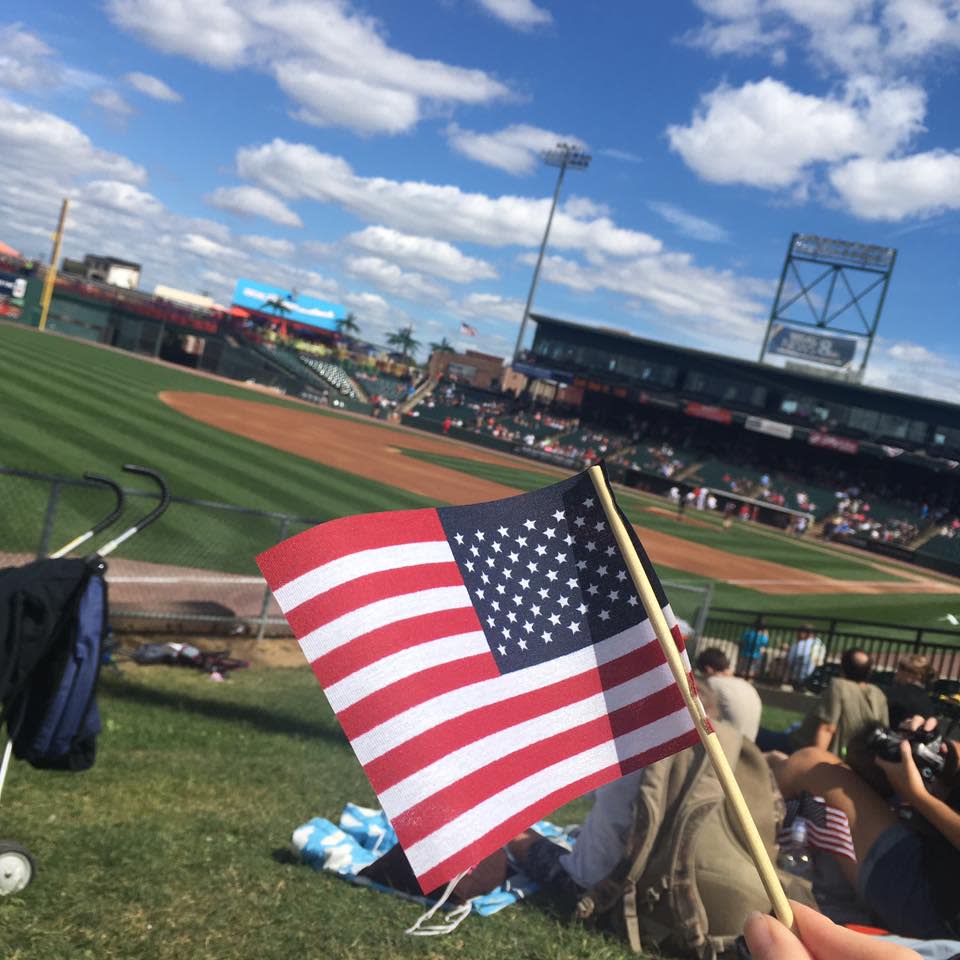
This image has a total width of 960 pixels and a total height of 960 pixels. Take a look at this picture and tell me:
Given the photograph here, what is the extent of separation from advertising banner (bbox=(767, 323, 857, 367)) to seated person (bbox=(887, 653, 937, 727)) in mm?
52668

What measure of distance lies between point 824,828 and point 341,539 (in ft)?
10.5

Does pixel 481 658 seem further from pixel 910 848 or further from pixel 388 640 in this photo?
pixel 910 848

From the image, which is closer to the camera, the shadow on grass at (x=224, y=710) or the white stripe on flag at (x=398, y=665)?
the white stripe on flag at (x=398, y=665)

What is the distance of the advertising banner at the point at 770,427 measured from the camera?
165 feet

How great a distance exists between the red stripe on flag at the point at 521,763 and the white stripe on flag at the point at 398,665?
0.35 meters

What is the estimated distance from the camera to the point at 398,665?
8.56 feet

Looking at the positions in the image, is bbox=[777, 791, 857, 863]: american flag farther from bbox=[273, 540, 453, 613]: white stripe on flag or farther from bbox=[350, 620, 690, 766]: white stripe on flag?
bbox=[273, 540, 453, 613]: white stripe on flag

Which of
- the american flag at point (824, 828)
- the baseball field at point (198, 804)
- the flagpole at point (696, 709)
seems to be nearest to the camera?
the flagpole at point (696, 709)

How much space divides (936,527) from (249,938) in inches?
1457

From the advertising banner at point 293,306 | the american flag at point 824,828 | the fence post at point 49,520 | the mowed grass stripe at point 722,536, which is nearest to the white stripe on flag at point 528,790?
the american flag at point 824,828

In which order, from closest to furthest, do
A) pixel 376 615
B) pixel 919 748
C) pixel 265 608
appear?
1. pixel 376 615
2. pixel 919 748
3. pixel 265 608

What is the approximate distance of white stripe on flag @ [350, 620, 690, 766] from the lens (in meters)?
2.53

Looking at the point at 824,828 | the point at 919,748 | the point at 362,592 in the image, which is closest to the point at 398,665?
the point at 362,592

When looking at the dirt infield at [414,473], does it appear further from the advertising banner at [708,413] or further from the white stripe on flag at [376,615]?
the white stripe on flag at [376,615]
